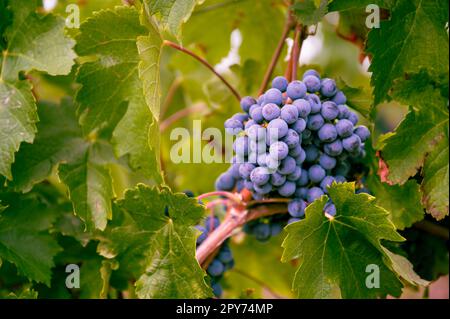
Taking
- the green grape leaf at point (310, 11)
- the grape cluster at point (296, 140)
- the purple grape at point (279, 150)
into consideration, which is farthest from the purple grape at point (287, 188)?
the green grape leaf at point (310, 11)

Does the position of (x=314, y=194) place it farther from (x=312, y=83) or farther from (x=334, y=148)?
(x=312, y=83)

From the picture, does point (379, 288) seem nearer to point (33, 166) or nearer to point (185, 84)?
point (33, 166)

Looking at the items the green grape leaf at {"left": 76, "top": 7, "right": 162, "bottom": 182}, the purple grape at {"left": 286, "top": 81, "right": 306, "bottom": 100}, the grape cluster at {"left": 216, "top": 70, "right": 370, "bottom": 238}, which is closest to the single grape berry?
the grape cluster at {"left": 216, "top": 70, "right": 370, "bottom": 238}

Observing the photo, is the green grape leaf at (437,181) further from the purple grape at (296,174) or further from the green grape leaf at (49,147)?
the green grape leaf at (49,147)

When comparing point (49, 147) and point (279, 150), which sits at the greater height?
point (49, 147)

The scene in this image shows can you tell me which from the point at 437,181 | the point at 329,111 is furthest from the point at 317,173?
the point at 437,181

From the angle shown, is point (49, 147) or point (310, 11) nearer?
point (310, 11)
